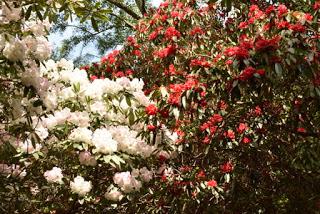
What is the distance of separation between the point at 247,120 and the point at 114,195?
1450 millimetres

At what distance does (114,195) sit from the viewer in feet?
13.4

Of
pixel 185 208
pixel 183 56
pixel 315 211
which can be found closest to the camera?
pixel 185 208

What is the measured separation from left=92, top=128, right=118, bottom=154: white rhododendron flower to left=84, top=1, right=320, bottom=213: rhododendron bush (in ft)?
1.71

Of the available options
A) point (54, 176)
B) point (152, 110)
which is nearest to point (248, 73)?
point (152, 110)

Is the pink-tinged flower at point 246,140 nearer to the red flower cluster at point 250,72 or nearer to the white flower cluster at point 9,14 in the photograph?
the red flower cluster at point 250,72

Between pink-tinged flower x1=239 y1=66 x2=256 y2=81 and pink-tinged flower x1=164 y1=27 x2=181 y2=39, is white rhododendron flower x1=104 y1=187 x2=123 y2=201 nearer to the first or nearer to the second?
pink-tinged flower x1=239 y1=66 x2=256 y2=81

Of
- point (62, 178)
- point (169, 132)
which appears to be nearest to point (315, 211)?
point (169, 132)

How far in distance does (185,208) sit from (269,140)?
106 centimetres

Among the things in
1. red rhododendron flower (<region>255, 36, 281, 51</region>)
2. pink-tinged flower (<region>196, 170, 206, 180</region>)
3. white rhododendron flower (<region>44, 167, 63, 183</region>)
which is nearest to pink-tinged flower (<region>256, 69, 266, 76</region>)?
red rhododendron flower (<region>255, 36, 281, 51</region>)

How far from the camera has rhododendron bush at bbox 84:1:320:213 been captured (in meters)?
3.28

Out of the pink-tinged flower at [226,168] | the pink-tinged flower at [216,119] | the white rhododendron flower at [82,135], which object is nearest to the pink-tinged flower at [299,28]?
the pink-tinged flower at [216,119]

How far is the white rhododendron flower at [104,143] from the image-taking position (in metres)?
3.52

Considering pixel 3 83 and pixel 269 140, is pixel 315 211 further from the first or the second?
pixel 3 83

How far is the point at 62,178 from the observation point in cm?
402
